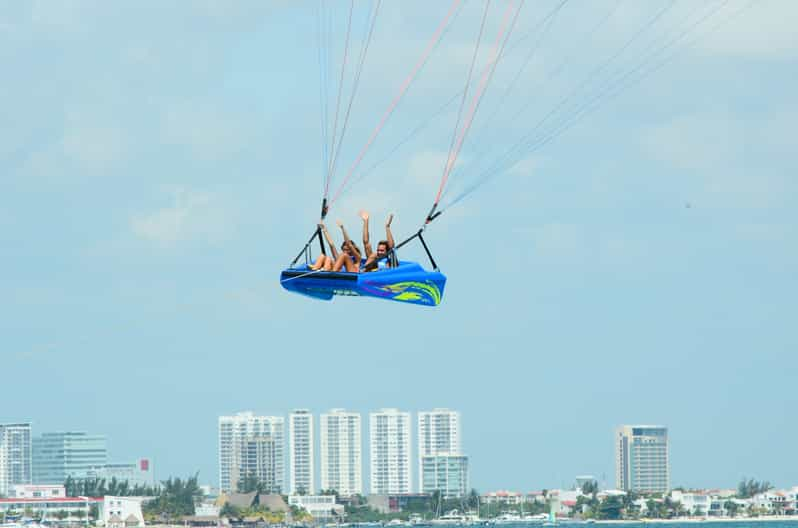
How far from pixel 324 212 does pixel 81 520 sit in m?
154

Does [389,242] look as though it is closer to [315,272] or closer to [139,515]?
[315,272]

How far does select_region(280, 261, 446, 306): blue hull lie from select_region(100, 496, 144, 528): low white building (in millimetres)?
141301

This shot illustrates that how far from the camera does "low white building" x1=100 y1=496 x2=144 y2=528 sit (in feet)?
552

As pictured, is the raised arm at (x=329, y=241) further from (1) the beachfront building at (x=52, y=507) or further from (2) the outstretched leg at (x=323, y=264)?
(1) the beachfront building at (x=52, y=507)

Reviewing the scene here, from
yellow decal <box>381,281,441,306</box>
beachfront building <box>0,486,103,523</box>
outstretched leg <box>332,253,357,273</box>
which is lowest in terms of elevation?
beachfront building <box>0,486,103,523</box>

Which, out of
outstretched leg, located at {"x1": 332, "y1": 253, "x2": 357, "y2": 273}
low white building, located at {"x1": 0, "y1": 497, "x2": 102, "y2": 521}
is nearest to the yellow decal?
outstretched leg, located at {"x1": 332, "y1": 253, "x2": 357, "y2": 273}

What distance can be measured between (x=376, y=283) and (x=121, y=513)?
474 feet

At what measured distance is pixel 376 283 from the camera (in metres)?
30.8

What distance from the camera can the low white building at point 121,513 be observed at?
168 meters

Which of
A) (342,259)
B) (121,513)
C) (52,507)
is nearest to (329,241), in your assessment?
(342,259)

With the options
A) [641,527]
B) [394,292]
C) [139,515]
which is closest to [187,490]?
[139,515]

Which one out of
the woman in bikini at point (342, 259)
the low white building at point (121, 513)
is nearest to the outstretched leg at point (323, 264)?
the woman in bikini at point (342, 259)

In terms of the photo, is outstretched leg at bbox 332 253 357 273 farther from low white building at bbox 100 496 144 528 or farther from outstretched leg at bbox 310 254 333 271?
low white building at bbox 100 496 144 528

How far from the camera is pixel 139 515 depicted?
172125mm
